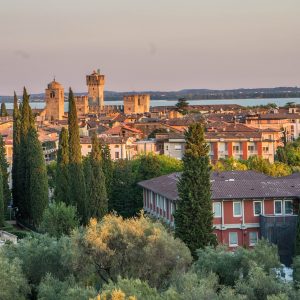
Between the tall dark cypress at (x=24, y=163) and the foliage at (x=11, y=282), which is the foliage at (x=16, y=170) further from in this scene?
the foliage at (x=11, y=282)

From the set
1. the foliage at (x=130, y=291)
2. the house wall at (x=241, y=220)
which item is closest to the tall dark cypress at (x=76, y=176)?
the house wall at (x=241, y=220)

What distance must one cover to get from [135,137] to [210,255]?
77.8 meters

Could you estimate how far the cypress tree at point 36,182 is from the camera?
55156 millimetres

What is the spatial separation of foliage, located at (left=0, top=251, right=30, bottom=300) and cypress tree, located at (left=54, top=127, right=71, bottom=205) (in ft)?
80.9

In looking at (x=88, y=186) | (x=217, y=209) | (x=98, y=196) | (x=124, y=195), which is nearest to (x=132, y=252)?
(x=217, y=209)

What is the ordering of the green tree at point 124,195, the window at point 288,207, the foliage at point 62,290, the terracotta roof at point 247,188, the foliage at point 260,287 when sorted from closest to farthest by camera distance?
1. the foliage at point 62,290
2. the foliage at point 260,287
3. the terracotta roof at point 247,188
4. the window at point 288,207
5. the green tree at point 124,195

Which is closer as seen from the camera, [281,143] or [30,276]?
[30,276]

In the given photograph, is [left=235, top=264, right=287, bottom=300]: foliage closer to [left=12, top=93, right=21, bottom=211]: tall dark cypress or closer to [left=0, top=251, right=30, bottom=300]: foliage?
[left=0, top=251, right=30, bottom=300]: foliage

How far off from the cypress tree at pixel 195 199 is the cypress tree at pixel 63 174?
15293 mm

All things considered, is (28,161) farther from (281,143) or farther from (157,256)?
(281,143)

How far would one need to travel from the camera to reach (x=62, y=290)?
2608 centimetres

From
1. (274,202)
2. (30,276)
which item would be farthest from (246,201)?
(30,276)

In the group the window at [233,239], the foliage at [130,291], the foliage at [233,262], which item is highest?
the foliage at [130,291]

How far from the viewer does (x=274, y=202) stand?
43562 millimetres
